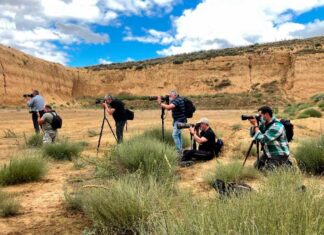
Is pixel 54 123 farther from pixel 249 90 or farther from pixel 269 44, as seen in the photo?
pixel 269 44

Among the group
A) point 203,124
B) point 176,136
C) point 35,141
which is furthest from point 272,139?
point 35,141

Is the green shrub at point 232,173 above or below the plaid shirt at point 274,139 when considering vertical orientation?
below

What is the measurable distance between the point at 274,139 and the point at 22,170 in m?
4.93

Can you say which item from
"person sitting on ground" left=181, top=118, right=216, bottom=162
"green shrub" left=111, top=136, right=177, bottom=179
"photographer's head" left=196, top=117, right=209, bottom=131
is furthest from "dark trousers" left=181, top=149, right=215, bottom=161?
"green shrub" left=111, top=136, right=177, bottom=179

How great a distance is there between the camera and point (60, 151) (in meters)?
12.9

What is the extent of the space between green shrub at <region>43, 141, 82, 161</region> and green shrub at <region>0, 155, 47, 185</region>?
272cm

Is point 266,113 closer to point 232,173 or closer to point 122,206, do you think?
point 232,173

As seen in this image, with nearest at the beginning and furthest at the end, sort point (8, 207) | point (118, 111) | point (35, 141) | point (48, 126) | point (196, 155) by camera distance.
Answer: point (8, 207), point (196, 155), point (118, 111), point (48, 126), point (35, 141)

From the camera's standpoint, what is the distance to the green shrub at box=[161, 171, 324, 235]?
336cm

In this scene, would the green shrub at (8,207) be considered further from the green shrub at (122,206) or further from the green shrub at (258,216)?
the green shrub at (258,216)

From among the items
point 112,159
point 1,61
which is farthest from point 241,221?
point 1,61

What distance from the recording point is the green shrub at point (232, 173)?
868 centimetres

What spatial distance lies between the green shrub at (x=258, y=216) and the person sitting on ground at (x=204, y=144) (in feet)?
22.7

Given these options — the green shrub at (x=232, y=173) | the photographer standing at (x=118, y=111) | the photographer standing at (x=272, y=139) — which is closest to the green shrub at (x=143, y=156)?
the green shrub at (x=232, y=173)
